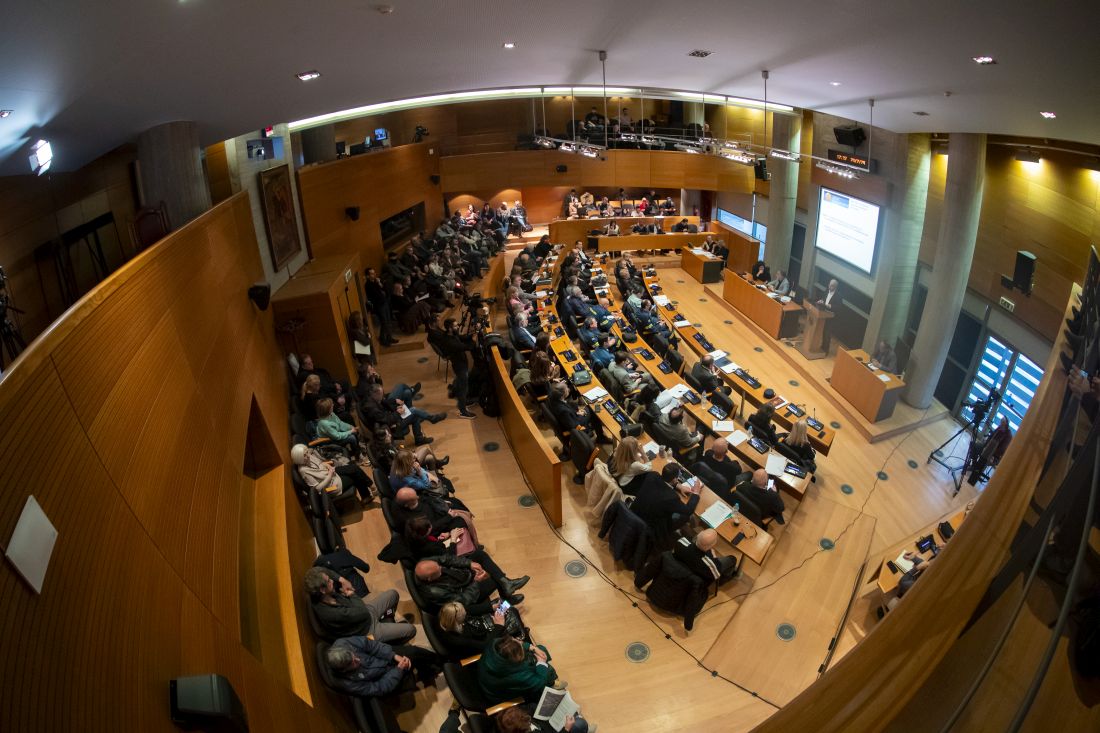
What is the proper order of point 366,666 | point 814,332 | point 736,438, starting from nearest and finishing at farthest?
point 366,666 < point 736,438 < point 814,332

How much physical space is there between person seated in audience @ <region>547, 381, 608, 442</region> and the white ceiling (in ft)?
12.6

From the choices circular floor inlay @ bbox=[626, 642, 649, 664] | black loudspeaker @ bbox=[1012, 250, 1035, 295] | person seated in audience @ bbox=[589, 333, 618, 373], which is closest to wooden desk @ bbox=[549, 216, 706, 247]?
person seated in audience @ bbox=[589, 333, 618, 373]

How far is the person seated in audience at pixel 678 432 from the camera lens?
7.01 m

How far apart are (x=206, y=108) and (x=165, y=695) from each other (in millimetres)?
4573

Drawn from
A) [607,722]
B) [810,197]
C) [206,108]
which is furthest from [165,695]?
[810,197]

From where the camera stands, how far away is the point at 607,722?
420 centimetres

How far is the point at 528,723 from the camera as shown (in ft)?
11.1

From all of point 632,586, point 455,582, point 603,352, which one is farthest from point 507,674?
point 603,352

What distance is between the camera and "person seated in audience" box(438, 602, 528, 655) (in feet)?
13.5

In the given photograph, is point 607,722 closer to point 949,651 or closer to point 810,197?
point 949,651

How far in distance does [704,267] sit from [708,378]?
7.13m

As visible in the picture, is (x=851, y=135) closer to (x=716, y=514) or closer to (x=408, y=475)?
(x=716, y=514)

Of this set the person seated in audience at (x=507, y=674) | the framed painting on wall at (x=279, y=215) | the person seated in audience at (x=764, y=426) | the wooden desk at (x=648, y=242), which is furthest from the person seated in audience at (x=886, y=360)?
the framed painting on wall at (x=279, y=215)

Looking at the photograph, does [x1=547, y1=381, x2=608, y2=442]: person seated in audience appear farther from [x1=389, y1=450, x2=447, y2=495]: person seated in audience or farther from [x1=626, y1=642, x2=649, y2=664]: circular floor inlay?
[x1=626, y1=642, x2=649, y2=664]: circular floor inlay
